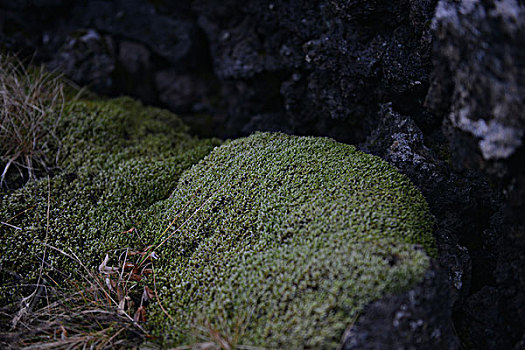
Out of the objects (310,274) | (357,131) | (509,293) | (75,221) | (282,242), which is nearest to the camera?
(310,274)

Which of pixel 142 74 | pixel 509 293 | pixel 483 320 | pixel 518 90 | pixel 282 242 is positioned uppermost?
pixel 518 90

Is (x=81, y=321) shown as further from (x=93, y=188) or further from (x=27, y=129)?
(x=27, y=129)

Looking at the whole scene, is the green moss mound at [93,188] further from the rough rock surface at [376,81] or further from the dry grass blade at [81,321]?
the rough rock surface at [376,81]

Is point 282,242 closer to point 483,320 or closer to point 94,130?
point 483,320

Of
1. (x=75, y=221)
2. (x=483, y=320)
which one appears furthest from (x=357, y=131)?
(x=75, y=221)

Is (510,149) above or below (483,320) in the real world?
above
